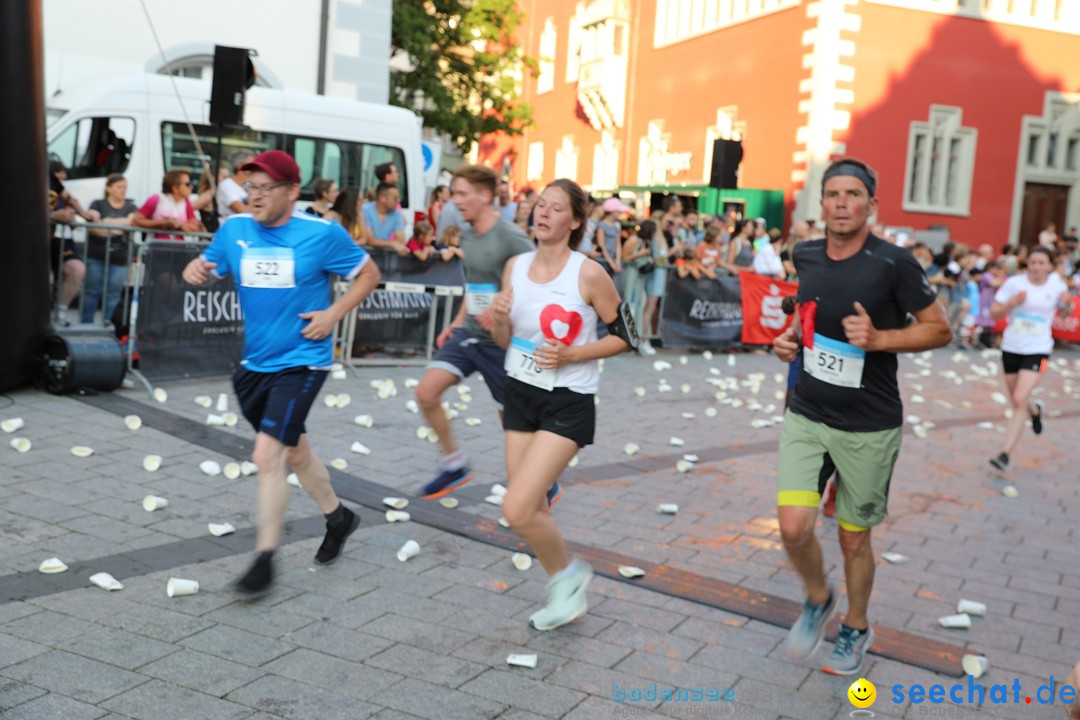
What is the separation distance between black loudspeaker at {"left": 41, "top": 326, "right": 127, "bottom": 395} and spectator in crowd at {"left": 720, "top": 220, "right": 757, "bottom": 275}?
411 inches

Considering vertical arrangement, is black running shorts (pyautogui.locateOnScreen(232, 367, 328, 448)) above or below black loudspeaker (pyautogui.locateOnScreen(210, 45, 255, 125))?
below

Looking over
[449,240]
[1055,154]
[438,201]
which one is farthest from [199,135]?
[1055,154]

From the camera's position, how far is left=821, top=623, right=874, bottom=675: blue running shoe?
14.4 feet

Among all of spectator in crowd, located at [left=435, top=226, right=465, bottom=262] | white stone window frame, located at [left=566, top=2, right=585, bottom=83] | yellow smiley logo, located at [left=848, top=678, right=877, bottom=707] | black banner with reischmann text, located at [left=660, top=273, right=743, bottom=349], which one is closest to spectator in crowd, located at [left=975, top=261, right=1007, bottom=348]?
black banner with reischmann text, located at [left=660, top=273, right=743, bottom=349]

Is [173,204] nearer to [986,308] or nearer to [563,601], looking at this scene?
[563,601]

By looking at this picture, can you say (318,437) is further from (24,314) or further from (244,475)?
(24,314)

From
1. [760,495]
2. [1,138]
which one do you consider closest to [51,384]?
[1,138]

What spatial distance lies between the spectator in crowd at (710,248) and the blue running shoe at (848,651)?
1214cm

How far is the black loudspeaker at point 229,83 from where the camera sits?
12.0 meters

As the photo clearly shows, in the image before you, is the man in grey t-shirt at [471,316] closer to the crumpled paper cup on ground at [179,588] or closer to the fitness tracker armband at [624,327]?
the fitness tracker armband at [624,327]

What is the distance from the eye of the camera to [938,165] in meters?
28.8

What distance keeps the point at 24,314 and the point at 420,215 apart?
8.55m

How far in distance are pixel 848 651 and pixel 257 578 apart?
2363 millimetres

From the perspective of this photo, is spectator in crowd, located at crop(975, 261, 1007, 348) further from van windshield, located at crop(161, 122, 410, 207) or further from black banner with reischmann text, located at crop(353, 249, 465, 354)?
black banner with reischmann text, located at crop(353, 249, 465, 354)
